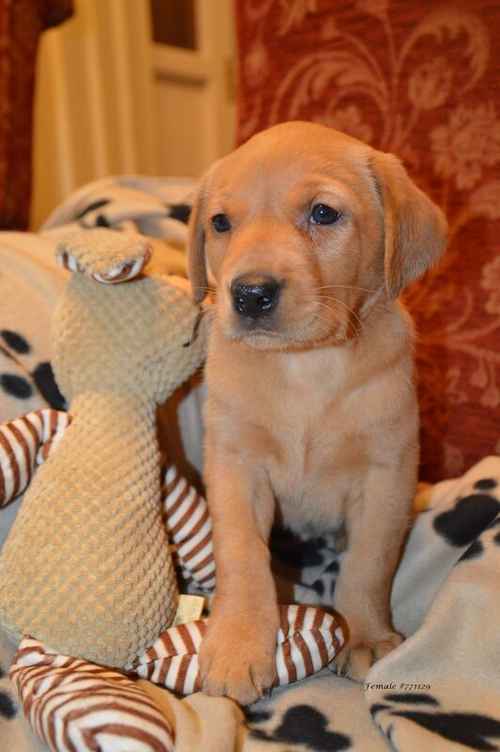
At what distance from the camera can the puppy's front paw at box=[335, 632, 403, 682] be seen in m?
1.57

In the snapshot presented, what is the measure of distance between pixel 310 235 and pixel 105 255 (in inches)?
18.3

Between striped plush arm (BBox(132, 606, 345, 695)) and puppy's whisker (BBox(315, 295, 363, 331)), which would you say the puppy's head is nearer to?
puppy's whisker (BBox(315, 295, 363, 331))

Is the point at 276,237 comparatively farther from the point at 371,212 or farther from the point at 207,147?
the point at 207,147

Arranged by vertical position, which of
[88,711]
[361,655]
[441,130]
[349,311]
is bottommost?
[361,655]

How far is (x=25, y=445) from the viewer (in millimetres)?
1612

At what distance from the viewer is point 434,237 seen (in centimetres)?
176

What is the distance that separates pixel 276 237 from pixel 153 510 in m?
0.65

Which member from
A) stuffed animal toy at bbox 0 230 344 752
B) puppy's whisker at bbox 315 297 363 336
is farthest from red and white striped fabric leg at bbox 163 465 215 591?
puppy's whisker at bbox 315 297 363 336

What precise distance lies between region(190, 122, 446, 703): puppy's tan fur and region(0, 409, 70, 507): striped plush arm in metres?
0.38

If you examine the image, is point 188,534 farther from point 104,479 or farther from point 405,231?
point 405,231

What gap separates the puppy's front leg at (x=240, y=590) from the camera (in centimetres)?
143

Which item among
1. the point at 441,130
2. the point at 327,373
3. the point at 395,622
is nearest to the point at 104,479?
the point at 327,373

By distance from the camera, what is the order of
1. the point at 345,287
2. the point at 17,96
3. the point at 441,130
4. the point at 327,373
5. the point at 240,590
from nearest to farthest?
the point at 240,590
the point at 345,287
the point at 327,373
the point at 441,130
the point at 17,96

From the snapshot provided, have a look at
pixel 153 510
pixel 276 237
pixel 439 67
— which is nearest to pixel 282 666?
pixel 153 510
